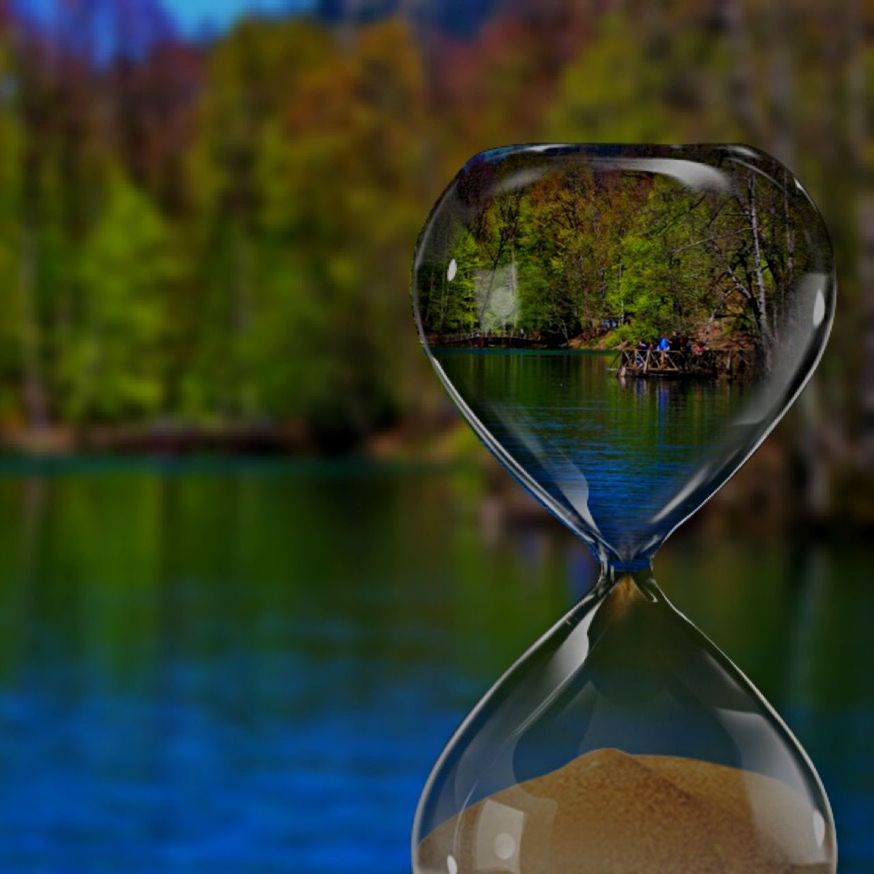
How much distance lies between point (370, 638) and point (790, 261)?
25.5 ft

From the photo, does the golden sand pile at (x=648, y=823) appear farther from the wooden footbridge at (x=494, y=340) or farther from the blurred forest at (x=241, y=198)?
the blurred forest at (x=241, y=198)

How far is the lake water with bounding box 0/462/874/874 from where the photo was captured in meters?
5.38

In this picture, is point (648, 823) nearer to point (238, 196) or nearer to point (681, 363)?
point (681, 363)

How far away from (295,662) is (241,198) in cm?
1084

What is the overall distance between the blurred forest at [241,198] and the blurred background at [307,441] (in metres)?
0.04

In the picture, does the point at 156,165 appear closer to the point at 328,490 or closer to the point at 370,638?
the point at 328,490

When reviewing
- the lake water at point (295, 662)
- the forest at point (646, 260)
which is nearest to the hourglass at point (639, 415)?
the forest at point (646, 260)

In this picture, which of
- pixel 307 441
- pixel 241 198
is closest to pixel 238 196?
pixel 241 198

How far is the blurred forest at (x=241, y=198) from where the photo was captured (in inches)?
650

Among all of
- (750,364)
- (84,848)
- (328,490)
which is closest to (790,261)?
(750,364)

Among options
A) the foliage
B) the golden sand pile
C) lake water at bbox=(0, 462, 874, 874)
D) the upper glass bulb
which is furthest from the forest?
the foliage

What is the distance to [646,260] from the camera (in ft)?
1.99

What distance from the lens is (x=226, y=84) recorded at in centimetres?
1834

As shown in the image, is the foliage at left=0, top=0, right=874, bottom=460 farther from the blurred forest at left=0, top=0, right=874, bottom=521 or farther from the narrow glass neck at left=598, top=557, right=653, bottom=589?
the narrow glass neck at left=598, top=557, right=653, bottom=589
